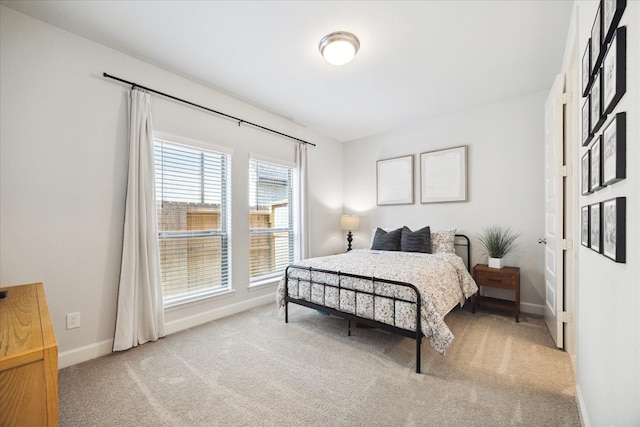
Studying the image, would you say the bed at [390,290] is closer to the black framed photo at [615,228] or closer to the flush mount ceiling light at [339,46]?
the black framed photo at [615,228]

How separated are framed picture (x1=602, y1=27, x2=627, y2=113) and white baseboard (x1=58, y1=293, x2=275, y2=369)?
11.6 ft

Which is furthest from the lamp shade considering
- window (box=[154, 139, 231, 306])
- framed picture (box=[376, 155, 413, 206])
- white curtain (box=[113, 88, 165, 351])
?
white curtain (box=[113, 88, 165, 351])

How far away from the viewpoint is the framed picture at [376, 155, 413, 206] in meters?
4.43

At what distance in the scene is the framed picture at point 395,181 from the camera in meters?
4.43

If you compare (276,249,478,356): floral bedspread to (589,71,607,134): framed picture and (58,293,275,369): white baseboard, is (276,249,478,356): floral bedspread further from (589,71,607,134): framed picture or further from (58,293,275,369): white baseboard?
(589,71,607,134): framed picture

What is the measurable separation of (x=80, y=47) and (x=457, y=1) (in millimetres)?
3032

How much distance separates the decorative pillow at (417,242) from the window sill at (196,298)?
93.0 inches

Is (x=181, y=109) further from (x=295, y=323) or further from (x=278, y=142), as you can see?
(x=295, y=323)

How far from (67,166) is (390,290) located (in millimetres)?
2871

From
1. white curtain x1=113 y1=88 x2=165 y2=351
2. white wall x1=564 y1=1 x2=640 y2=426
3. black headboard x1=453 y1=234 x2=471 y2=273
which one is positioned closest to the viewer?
white wall x1=564 y1=1 x2=640 y2=426

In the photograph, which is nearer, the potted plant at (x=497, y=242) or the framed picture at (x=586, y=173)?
the framed picture at (x=586, y=173)

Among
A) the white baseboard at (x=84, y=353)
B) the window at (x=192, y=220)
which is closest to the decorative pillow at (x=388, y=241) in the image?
the window at (x=192, y=220)

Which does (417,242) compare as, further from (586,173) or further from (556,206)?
(586,173)

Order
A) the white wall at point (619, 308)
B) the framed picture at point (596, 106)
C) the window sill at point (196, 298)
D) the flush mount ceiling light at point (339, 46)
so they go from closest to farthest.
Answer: the white wall at point (619, 308), the framed picture at point (596, 106), the flush mount ceiling light at point (339, 46), the window sill at point (196, 298)
